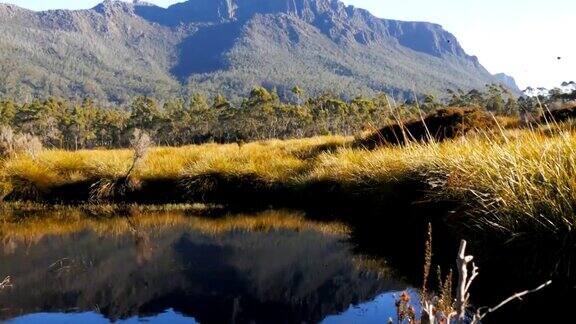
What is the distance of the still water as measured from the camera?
598 cm

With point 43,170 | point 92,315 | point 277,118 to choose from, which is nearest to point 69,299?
point 92,315

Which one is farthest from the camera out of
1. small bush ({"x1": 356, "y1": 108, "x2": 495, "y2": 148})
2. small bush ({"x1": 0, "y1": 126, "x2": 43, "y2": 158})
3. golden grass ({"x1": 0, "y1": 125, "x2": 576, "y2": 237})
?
small bush ({"x1": 0, "y1": 126, "x2": 43, "y2": 158})

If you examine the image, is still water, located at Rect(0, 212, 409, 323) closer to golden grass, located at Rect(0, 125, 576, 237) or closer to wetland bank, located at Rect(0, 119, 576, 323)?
wetland bank, located at Rect(0, 119, 576, 323)

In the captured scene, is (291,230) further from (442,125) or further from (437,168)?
(442,125)

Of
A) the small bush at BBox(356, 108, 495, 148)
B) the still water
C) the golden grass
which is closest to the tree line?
the small bush at BBox(356, 108, 495, 148)

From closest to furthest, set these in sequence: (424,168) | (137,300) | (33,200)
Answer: (137,300) → (424,168) → (33,200)

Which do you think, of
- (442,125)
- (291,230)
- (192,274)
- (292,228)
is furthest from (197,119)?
(192,274)

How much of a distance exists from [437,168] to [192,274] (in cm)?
374

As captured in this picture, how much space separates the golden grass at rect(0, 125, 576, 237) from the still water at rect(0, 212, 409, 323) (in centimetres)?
139

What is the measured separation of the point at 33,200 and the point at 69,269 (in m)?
7.30

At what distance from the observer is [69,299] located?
655 cm

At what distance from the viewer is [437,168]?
8.36 m

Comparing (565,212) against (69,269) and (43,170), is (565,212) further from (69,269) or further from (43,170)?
(43,170)

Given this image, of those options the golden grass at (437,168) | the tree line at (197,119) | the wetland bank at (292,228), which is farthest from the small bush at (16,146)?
the tree line at (197,119)
